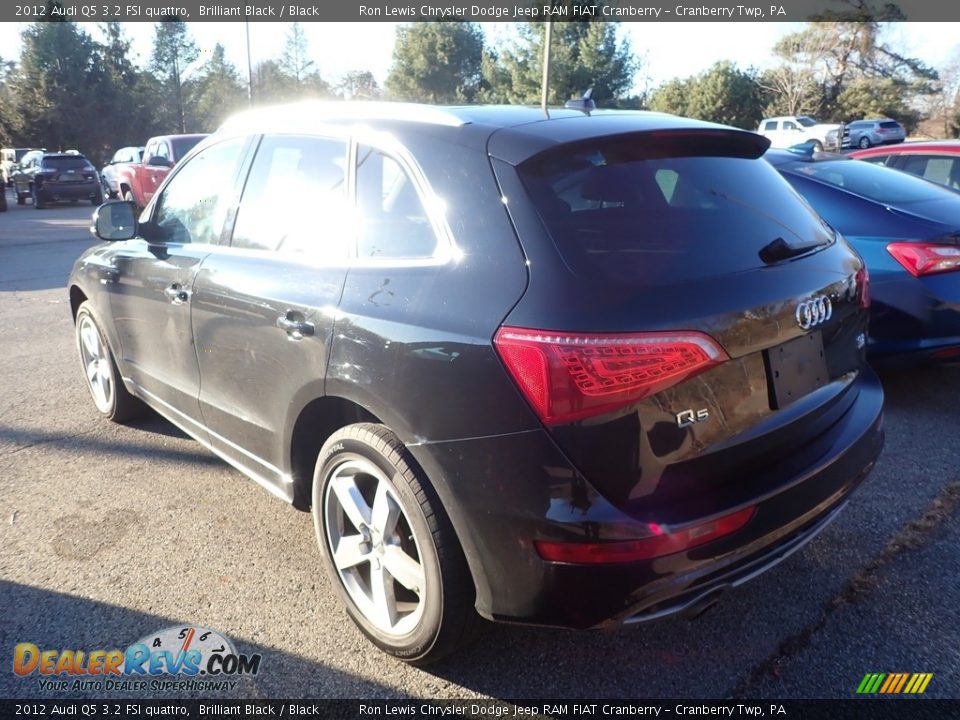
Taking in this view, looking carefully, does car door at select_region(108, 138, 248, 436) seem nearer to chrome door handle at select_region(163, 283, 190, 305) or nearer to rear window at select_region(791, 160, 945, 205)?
chrome door handle at select_region(163, 283, 190, 305)

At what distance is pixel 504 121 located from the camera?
8.29 feet

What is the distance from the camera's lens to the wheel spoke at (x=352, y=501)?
2588 mm

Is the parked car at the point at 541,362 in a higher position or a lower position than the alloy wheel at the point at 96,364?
higher

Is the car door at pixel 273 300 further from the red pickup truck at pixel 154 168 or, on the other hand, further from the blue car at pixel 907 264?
the red pickup truck at pixel 154 168

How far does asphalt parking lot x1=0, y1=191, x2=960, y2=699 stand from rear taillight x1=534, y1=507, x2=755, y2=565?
653 mm

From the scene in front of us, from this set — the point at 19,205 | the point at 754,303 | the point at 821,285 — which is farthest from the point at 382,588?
the point at 19,205

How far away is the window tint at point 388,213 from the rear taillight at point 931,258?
3328 millimetres

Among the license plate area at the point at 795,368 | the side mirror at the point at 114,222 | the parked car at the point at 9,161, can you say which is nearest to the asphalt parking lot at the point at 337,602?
the license plate area at the point at 795,368

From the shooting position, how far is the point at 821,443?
2.42 meters

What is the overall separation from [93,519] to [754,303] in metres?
3.07

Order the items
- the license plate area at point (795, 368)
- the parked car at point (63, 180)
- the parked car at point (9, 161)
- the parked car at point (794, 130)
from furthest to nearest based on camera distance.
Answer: the parked car at point (794, 130), the parked car at point (9, 161), the parked car at point (63, 180), the license plate area at point (795, 368)

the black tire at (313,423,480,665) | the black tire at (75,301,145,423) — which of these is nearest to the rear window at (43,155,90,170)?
the black tire at (75,301,145,423)

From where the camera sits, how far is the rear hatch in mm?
1954

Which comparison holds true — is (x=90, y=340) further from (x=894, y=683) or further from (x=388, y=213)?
(x=894, y=683)
